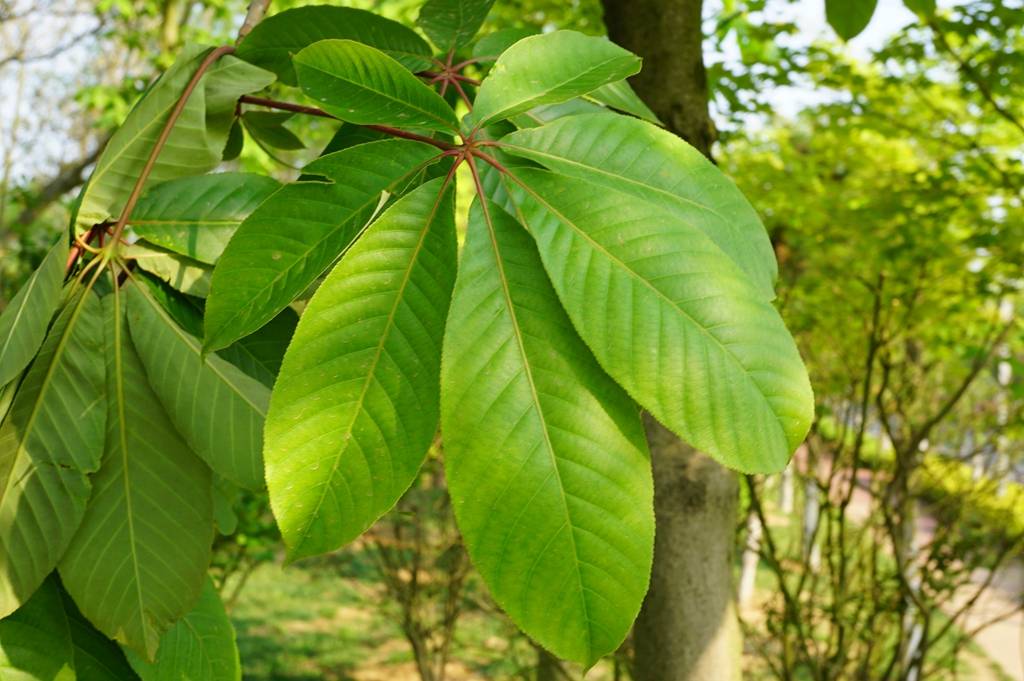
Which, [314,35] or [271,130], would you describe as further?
[271,130]

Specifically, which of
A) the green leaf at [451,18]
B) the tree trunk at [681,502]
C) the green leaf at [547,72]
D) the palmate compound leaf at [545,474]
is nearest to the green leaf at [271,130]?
the green leaf at [451,18]

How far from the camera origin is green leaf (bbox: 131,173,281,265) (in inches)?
25.4

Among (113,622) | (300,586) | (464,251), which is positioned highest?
(464,251)

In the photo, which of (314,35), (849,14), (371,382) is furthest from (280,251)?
(849,14)

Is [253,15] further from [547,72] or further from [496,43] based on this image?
[547,72]

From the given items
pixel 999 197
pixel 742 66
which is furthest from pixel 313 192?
pixel 999 197

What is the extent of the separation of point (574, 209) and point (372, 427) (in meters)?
0.17

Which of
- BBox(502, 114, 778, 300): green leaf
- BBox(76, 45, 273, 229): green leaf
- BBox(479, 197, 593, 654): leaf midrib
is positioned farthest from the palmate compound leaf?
Result: BBox(76, 45, 273, 229): green leaf

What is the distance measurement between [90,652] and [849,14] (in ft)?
3.79

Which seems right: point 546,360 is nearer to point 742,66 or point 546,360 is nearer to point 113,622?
point 113,622

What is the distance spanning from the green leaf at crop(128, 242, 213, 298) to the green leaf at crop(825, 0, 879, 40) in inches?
36.1

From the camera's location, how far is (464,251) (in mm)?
488

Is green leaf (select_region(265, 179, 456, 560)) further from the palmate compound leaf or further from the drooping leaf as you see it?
the drooping leaf

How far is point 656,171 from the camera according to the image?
22.0 inches
